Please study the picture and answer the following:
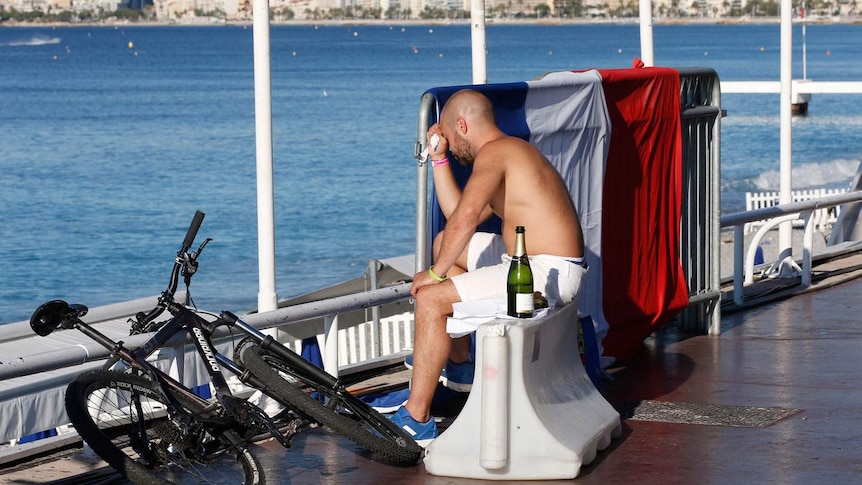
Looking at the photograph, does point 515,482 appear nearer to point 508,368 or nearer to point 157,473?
point 508,368

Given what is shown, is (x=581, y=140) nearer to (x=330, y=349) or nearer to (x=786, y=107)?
(x=330, y=349)

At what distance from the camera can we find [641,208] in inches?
349

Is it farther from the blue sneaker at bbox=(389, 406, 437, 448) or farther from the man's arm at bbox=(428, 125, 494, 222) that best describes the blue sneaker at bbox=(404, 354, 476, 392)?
the man's arm at bbox=(428, 125, 494, 222)

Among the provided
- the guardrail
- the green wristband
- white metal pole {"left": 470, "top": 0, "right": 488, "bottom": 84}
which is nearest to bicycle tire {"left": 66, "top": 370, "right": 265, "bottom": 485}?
the green wristband

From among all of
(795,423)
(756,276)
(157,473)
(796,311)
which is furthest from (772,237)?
(157,473)

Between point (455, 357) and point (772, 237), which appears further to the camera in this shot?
point (772, 237)

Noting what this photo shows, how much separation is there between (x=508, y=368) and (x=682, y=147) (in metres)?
3.68

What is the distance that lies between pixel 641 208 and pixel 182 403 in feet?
13.3

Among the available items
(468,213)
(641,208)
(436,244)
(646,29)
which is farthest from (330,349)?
(646,29)

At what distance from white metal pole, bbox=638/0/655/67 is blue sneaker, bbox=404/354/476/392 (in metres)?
4.27

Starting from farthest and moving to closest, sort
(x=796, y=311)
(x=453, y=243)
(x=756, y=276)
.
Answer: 1. (x=756, y=276)
2. (x=796, y=311)
3. (x=453, y=243)

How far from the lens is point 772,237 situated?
30344 mm

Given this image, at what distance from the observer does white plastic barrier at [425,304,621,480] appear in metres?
6.10

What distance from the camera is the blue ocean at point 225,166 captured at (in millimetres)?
39562
